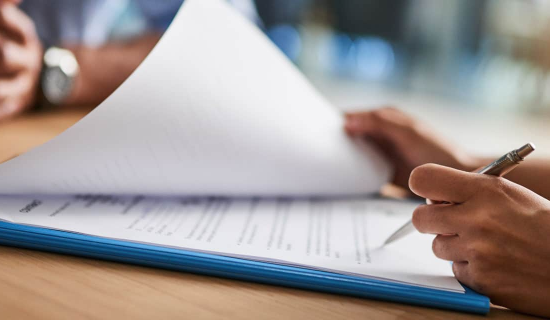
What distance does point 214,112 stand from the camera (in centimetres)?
42

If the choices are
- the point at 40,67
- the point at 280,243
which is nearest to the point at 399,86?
the point at 40,67

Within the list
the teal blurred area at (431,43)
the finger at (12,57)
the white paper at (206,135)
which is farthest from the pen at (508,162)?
the teal blurred area at (431,43)

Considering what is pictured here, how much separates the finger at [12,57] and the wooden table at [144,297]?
0.41 meters

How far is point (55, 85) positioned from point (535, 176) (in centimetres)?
68

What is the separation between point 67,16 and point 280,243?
86 cm

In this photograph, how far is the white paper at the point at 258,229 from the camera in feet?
1.07

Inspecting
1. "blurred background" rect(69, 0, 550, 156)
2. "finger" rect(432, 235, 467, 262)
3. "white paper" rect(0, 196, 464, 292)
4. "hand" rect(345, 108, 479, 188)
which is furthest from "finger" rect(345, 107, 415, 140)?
"blurred background" rect(69, 0, 550, 156)

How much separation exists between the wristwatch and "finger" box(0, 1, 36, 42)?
6 centimetres

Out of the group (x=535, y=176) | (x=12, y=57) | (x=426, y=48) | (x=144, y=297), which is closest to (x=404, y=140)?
(x=535, y=176)

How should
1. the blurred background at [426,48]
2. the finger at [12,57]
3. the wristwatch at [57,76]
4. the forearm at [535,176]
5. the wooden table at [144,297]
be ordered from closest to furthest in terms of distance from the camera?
the wooden table at [144,297] → the forearm at [535,176] → the finger at [12,57] → the wristwatch at [57,76] → the blurred background at [426,48]

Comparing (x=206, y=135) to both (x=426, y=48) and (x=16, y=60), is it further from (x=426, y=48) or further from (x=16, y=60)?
(x=426, y=48)

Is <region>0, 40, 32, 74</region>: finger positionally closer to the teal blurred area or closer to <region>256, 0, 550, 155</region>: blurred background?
<region>256, 0, 550, 155</region>: blurred background

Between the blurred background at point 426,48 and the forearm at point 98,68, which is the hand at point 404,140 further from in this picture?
the blurred background at point 426,48

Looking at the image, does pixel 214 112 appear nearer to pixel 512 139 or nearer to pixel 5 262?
pixel 5 262
